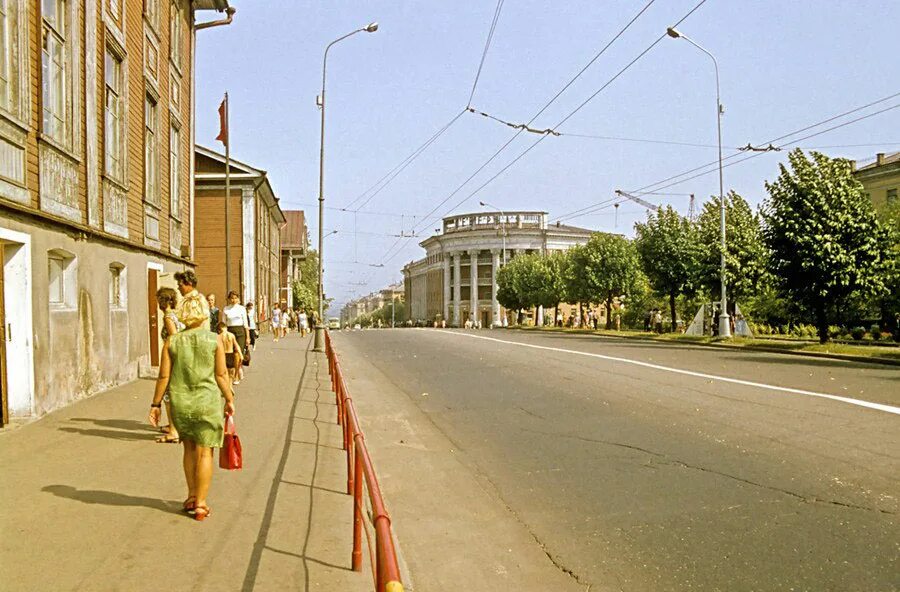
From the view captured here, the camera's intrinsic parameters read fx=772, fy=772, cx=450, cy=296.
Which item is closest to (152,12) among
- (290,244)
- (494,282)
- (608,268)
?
(608,268)

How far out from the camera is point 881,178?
56.0m

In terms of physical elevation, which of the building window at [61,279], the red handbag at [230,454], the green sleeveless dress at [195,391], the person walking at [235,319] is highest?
the building window at [61,279]

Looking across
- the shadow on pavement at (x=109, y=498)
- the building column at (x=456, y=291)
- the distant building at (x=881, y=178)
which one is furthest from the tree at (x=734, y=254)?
the building column at (x=456, y=291)

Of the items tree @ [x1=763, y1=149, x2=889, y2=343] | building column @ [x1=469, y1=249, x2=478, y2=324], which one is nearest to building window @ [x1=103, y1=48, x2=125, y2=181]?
tree @ [x1=763, y1=149, x2=889, y2=343]

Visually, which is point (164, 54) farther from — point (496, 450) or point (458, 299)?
point (458, 299)

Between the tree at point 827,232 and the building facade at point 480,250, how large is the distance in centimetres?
8606

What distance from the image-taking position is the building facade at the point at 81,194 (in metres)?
9.12

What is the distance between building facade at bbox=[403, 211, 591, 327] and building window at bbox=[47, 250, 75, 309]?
4003 inches

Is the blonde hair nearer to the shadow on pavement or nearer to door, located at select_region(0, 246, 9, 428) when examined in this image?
the shadow on pavement

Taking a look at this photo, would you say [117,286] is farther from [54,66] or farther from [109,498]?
[109,498]

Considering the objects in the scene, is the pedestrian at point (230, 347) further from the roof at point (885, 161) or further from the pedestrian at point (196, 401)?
the roof at point (885, 161)

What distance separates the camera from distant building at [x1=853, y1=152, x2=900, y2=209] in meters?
54.7

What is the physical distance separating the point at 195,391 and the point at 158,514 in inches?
36.7

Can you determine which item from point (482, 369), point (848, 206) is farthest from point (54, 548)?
point (848, 206)
